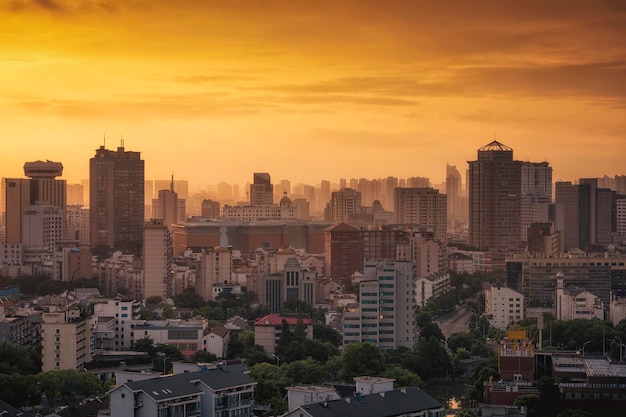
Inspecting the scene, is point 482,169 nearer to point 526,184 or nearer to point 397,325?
point 526,184

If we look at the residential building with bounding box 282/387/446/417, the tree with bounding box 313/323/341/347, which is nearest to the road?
the tree with bounding box 313/323/341/347

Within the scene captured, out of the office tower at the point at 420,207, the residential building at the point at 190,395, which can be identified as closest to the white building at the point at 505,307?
the residential building at the point at 190,395

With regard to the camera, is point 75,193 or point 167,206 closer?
point 167,206

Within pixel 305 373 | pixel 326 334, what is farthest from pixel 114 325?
pixel 305 373

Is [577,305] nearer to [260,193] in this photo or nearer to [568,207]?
[568,207]

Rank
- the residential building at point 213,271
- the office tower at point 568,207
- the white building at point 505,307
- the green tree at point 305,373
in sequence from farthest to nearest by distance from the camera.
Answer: the office tower at point 568,207
the residential building at point 213,271
the white building at point 505,307
the green tree at point 305,373

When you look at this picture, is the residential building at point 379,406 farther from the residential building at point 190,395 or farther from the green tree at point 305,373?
the green tree at point 305,373

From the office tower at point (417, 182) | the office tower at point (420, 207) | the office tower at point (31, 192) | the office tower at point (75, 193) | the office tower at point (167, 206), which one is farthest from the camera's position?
the office tower at point (417, 182)

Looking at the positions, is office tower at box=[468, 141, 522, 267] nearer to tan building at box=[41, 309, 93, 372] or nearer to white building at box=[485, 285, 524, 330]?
white building at box=[485, 285, 524, 330]
